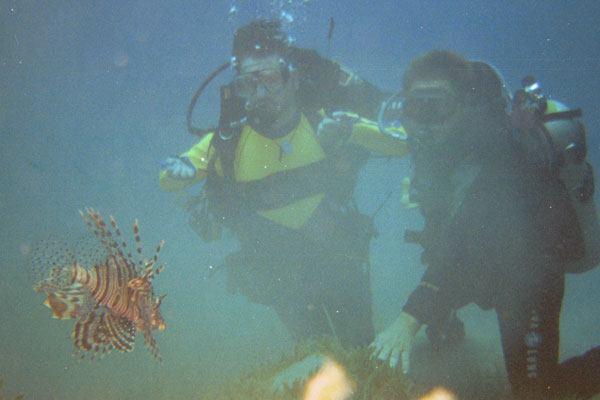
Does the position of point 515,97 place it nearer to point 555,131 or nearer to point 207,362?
point 555,131

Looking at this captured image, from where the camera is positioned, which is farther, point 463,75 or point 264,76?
point 264,76

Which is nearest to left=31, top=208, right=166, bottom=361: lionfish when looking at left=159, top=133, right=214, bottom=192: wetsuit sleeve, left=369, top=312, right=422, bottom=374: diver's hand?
left=369, top=312, right=422, bottom=374: diver's hand

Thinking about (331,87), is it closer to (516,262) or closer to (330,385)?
(516,262)

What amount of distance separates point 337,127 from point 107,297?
3.97 metres

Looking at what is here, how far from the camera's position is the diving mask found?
5.04m

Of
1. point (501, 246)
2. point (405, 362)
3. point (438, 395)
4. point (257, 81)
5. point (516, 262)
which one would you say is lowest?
point (438, 395)

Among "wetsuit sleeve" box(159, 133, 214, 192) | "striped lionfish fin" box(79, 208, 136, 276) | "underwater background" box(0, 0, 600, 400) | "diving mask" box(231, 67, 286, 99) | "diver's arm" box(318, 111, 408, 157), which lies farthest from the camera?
"underwater background" box(0, 0, 600, 400)

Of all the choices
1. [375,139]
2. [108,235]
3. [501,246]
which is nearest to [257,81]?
[375,139]

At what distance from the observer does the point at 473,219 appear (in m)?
3.65

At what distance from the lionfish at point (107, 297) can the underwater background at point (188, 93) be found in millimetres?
3770

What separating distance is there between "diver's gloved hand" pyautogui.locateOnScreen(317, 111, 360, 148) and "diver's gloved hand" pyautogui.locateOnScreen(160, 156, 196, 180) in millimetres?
2100

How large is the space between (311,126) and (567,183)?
3.72 m

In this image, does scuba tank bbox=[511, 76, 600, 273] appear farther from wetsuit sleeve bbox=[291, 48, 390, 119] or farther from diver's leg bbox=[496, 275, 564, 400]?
wetsuit sleeve bbox=[291, 48, 390, 119]

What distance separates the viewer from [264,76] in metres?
5.05
